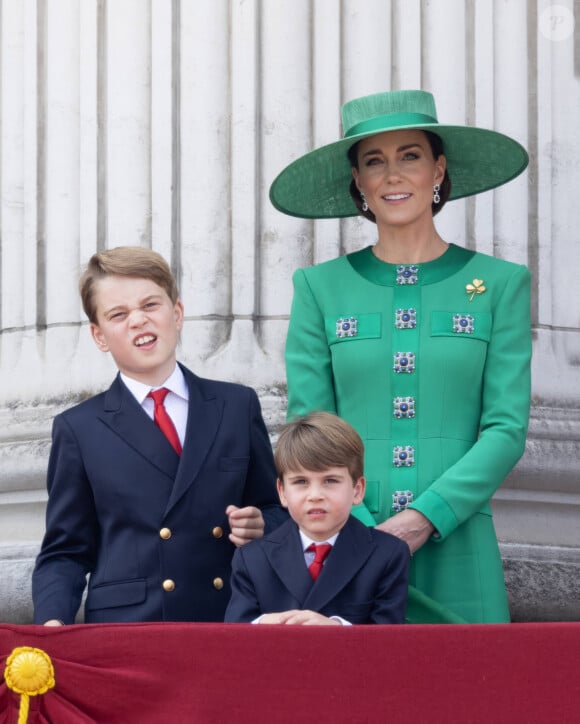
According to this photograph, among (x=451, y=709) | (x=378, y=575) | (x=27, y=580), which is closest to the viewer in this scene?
(x=451, y=709)

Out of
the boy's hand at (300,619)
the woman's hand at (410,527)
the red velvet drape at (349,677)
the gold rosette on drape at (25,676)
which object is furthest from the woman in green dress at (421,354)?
the gold rosette on drape at (25,676)

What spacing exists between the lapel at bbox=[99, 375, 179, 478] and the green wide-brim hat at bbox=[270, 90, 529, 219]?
76 centimetres

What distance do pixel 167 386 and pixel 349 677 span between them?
922mm

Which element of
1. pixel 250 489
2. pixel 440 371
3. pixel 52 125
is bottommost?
pixel 250 489

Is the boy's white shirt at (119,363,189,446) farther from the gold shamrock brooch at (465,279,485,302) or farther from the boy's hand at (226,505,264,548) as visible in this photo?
the gold shamrock brooch at (465,279,485,302)

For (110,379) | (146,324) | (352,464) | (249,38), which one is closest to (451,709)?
(352,464)

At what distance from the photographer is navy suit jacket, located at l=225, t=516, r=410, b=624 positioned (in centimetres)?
296

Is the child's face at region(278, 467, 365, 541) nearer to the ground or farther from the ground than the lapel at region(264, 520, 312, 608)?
farther from the ground

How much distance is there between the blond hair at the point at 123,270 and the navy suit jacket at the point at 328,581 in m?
0.63

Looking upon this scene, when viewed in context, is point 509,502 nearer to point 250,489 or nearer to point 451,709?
point 250,489

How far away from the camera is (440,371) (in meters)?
3.45

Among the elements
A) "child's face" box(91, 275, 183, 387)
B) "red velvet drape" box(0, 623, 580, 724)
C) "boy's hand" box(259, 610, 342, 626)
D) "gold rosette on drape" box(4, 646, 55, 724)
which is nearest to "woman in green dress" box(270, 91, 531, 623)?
"child's face" box(91, 275, 183, 387)

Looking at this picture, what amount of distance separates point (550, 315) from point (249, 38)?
1.31 m

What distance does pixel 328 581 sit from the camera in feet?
9.73
